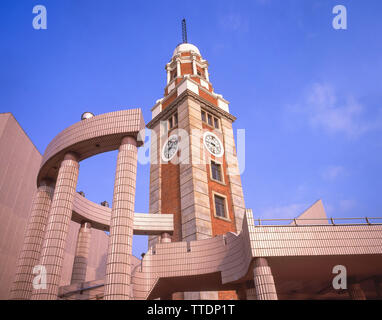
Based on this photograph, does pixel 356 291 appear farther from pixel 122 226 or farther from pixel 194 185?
pixel 122 226

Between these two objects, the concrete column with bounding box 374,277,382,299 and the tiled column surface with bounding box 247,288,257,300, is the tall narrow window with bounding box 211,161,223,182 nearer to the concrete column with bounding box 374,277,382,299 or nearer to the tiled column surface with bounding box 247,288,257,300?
the tiled column surface with bounding box 247,288,257,300

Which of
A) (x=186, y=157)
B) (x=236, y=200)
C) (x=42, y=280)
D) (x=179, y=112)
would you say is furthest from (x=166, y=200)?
(x=42, y=280)

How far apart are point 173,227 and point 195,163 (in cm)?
714

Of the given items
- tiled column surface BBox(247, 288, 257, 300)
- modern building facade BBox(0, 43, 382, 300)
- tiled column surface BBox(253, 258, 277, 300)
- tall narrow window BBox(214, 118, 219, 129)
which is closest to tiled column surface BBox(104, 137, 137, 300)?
modern building facade BBox(0, 43, 382, 300)

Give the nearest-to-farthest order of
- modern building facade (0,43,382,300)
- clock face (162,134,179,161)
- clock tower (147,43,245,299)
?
1. modern building facade (0,43,382,300)
2. clock tower (147,43,245,299)
3. clock face (162,134,179,161)

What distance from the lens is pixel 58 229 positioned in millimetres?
18234

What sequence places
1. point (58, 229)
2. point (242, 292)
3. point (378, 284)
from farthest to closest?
point (242, 292), point (378, 284), point (58, 229)

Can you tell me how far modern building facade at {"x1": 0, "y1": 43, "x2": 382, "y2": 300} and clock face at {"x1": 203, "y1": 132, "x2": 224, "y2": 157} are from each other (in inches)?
5.7

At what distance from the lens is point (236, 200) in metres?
34.1

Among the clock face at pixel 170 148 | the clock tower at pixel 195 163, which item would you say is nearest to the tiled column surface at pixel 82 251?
the clock tower at pixel 195 163

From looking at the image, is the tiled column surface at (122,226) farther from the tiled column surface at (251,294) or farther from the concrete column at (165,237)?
the concrete column at (165,237)

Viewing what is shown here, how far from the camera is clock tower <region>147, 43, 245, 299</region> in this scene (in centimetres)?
2973

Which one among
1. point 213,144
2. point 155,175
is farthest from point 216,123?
point 155,175
